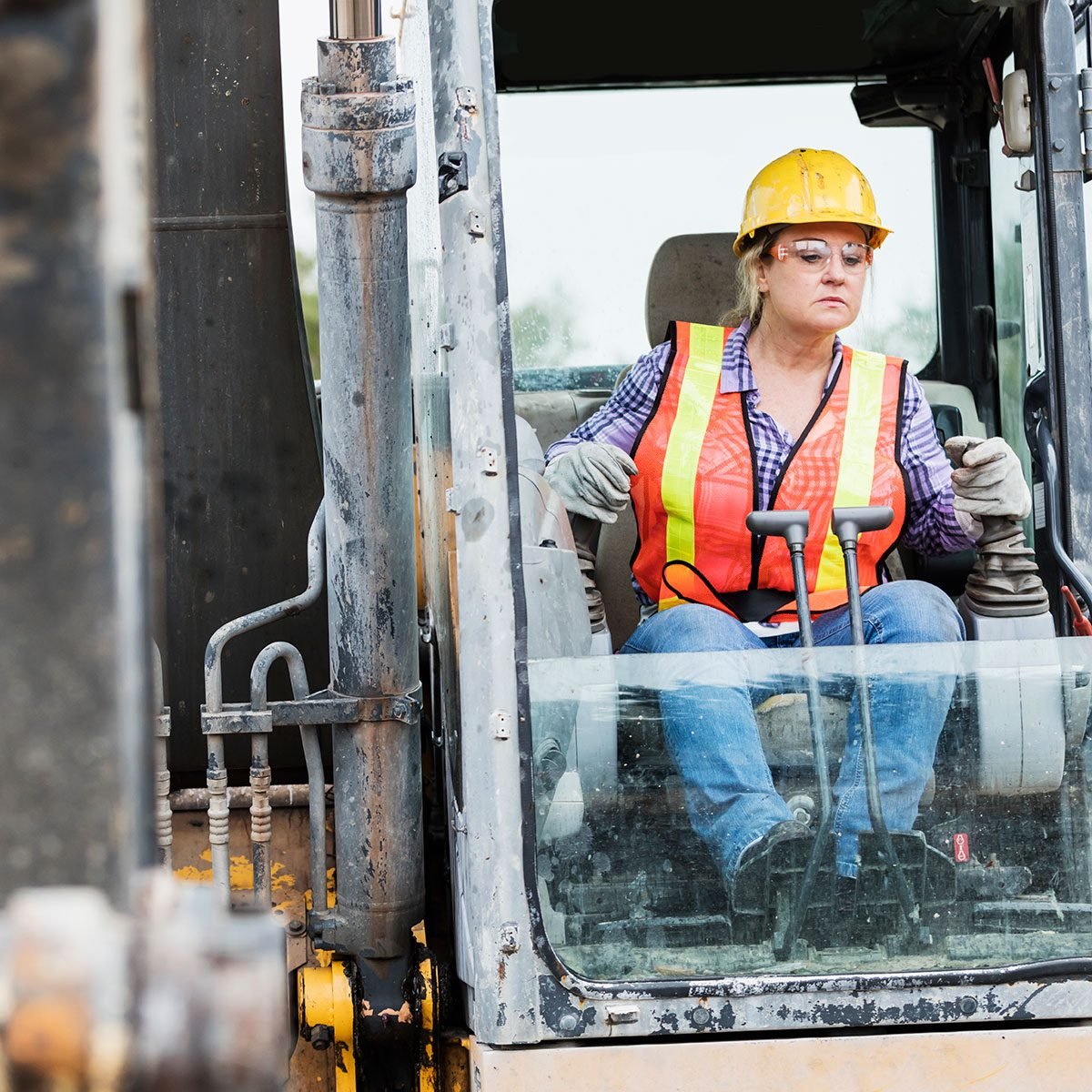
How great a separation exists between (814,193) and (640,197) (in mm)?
852

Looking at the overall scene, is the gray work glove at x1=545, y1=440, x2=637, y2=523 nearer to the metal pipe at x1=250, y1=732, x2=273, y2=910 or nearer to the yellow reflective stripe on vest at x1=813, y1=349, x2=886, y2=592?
the yellow reflective stripe on vest at x1=813, y1=349, x2=886, y2=592

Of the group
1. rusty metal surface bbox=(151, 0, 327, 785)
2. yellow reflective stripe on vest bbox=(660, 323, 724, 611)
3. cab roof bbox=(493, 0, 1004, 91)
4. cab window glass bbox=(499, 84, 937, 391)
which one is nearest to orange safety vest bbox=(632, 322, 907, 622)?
yellow reflective stripe on vest bbox=(660, 323, 724, 611)

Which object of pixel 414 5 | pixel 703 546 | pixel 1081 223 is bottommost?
pixel 703 546

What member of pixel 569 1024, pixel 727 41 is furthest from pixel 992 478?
pixel 727 41

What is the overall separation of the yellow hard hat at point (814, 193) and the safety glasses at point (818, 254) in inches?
1.5

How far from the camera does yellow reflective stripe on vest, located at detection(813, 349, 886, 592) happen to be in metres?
2.69

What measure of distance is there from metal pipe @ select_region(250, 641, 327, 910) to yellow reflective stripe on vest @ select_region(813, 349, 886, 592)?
2.81ft

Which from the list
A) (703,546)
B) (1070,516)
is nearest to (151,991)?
(1070,516)

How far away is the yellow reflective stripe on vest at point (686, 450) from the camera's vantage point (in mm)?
2715

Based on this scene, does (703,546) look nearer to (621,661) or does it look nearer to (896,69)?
(621,661)

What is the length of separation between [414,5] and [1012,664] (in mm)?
1265

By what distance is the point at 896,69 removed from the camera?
142 inches

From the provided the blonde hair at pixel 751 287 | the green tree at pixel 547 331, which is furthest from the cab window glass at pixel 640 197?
the blonde hair at pixel 751 287

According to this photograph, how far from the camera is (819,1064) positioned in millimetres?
2008
